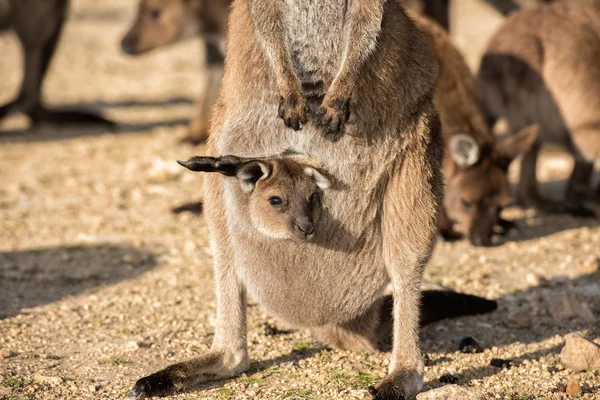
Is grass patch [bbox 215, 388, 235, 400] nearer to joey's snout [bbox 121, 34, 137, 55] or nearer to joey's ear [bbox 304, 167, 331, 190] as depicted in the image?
joey's ear [bbox 304, 167, 331, 190]

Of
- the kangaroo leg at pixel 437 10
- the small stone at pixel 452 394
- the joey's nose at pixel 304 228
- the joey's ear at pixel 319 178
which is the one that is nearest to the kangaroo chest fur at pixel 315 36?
the joey's ear at pixel 319 178

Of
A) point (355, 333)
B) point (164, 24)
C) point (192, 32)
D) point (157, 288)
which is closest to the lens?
point (355, 333)

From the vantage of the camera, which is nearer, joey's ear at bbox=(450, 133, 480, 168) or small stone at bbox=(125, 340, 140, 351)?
small stone at bbox=(125, 340, 140, 351)

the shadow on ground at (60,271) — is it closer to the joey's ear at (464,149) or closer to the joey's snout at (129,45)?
the joey's ear at (464,149)

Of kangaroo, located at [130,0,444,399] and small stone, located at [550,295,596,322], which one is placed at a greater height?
kangaroo, located at [130,0,444,399]

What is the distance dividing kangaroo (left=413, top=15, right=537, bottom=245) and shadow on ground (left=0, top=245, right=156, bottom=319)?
2.01m

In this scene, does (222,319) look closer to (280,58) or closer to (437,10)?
(280,58)

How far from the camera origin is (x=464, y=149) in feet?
19.2

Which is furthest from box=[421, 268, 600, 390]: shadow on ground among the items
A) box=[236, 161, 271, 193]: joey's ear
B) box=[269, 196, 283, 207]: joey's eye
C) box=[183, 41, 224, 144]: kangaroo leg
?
box=[183, 41, 224, 144]: kangaroo leg

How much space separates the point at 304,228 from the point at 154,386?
0.82m

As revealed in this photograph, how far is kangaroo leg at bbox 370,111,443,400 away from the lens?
3742 mm

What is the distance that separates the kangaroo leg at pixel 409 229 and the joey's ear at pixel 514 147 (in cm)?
239

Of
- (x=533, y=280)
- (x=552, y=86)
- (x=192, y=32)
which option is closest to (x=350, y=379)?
(x=533, y=280)

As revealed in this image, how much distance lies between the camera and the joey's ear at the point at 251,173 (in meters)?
3.68
